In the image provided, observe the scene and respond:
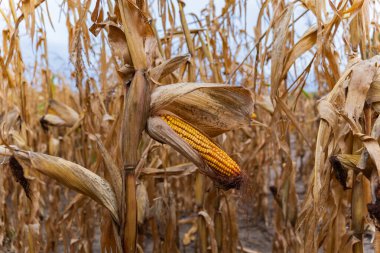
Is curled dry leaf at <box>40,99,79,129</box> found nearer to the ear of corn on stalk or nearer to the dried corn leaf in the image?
the dried corn leaf

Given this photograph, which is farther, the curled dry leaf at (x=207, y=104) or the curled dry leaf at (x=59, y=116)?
the curled dry leaf at (x=59, y=116)

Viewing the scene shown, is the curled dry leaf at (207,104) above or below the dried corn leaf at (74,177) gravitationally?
above

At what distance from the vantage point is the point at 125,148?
→ 1.63 m

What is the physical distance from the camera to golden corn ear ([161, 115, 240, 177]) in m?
1.62

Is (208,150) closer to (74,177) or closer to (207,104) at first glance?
(207,104)

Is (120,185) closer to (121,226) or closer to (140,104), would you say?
(121,226)

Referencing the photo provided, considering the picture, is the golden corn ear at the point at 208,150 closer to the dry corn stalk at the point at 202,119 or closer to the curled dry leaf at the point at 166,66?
the dry corn stalk at the point at 202,119

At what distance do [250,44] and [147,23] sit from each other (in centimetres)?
259

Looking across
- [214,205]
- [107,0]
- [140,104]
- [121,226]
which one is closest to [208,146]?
[140,104]

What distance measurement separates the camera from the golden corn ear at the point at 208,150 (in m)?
1.62

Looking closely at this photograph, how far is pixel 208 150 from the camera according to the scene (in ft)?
5.34

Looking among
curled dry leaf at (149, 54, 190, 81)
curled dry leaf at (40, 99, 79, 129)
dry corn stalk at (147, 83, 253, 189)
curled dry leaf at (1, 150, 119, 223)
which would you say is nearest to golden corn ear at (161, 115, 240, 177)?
dry corn stalk at (147, 83, 253, 189)

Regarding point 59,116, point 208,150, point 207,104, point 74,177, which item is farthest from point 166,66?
point 59,116

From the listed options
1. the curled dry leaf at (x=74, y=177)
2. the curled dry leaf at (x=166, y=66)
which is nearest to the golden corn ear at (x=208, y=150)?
the curled dry leaf at (x=166, y=66)
